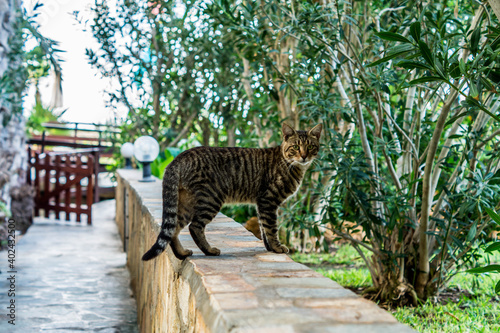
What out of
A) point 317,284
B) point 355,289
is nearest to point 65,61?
point 355,289

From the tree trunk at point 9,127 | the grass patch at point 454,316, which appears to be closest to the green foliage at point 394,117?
the grass patch at point 454,316

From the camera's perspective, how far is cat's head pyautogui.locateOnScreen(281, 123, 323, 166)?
3.22 m

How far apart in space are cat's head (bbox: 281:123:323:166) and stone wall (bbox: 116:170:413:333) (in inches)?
22.9

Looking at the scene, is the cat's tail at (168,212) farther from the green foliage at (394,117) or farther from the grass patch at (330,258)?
the grass patch at (330,258)

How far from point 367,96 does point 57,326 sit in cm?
316

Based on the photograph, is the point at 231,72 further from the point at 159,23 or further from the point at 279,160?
the point at 279,160

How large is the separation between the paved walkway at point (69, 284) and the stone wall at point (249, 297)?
1442 millimetres

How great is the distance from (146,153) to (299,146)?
14.3 ft

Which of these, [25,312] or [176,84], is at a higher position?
[176,84]

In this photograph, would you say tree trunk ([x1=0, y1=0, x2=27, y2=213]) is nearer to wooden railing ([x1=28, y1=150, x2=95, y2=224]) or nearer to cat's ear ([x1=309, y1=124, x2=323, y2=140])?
wooden railing ([x1=28, y1=150, x2=95, y2=224])

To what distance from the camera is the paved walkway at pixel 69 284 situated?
14.4 feet

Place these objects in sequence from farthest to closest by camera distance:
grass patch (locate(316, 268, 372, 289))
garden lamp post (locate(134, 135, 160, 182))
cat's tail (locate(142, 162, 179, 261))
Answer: garden lamp post (locate(134, 135, 160, 182)) → grass patch (locate(316, 268, 372, 289)) → cat's tail (locate(142, 162, 179, 261))

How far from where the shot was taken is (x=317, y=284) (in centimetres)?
194

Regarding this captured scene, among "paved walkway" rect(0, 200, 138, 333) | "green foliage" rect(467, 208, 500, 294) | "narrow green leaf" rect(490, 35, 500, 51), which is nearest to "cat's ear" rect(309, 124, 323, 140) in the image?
"narrow green leaf" rect(490, 35, 500, 51)
